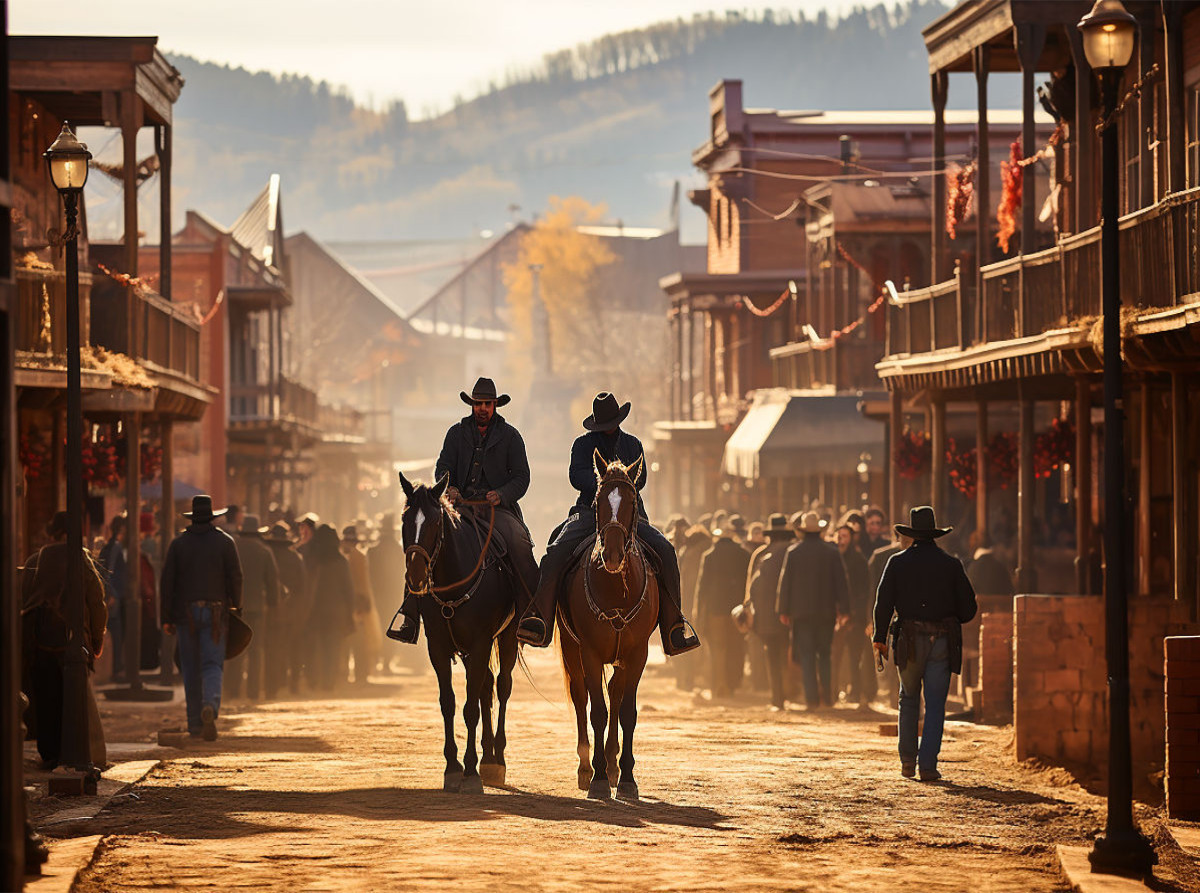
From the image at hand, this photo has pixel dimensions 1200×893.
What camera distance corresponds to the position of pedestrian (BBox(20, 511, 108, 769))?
1526 cm

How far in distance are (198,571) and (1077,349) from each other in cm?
784

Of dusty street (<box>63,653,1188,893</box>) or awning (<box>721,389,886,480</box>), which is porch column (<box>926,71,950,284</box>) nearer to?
awning (<box>721,389,886,480</box>)

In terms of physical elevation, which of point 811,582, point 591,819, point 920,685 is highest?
point 811,582

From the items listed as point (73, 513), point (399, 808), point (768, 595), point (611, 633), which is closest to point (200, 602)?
point (73, 513)

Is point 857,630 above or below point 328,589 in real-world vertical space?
below

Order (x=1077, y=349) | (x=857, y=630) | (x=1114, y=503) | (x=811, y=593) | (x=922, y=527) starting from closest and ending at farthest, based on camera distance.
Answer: (x=1114, y=503) < (x=922, y=527) < (x=1077, y=349) < (x=811, y=593) < (x=857, y=630)

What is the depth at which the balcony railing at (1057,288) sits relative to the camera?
16156 millimetres

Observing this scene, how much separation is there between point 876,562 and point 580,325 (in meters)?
78.8

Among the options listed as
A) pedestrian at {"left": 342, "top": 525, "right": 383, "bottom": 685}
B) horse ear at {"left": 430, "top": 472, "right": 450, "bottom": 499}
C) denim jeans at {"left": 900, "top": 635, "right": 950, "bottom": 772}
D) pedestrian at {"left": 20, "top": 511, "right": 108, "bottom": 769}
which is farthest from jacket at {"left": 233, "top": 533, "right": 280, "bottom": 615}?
denim jeans at {"left": 900, "top": 635, "right": 950, "bottom": 772}

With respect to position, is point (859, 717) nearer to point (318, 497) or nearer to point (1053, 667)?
point (1053, 667)

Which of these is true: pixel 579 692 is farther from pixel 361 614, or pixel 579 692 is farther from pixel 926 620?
pixel 361 614

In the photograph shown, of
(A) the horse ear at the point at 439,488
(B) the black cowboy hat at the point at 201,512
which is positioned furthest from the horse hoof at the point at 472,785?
(B) the black cowboy hat at the point at 201,512

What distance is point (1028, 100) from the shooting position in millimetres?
21844

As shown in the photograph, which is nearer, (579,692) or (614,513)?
(614,513)
